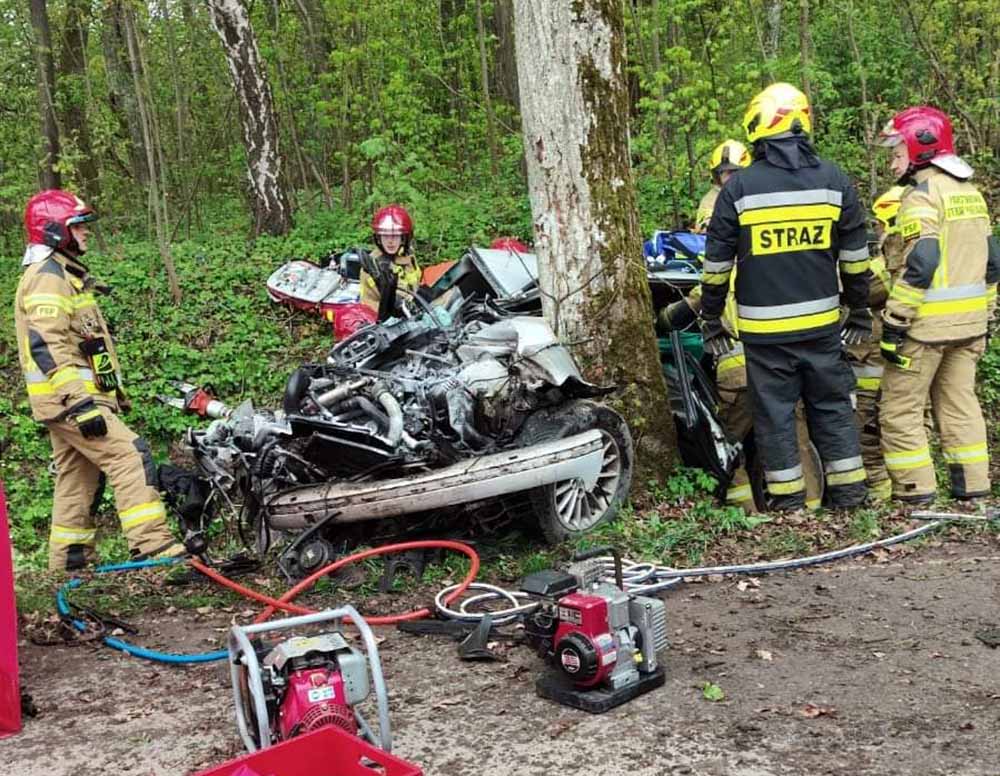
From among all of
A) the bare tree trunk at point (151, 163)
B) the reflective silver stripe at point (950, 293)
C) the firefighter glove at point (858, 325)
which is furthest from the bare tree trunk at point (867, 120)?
the bare tree trunk at point (151, 163)

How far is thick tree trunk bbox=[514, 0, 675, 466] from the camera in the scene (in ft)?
19.4

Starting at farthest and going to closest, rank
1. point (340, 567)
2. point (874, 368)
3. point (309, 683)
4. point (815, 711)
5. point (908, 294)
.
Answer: point (874, 368), point (908, 294), point (340, 567), point (815, 711), point (309, 683)

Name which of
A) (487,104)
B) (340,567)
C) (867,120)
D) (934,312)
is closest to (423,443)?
(340,567)

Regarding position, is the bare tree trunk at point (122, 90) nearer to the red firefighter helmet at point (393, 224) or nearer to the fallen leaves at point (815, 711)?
the red firefighter helmet at point (393, 224)

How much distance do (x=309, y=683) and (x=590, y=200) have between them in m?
3.74

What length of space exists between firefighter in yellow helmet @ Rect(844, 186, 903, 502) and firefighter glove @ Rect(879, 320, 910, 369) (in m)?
0.48

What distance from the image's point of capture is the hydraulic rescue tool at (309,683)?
3020 mm

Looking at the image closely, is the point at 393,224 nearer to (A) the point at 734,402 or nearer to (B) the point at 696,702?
(A) the point at 734,402

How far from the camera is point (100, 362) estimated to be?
20.8ft

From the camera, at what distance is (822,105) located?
13.1 meters

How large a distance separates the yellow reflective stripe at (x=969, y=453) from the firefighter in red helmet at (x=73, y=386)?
15.7 feet

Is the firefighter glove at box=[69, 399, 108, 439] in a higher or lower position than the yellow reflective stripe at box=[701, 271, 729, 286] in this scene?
lower

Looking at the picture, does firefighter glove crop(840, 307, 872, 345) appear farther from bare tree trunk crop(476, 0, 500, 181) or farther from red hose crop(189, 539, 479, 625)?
bare tree trunk crop(476, 0, 500, 181)

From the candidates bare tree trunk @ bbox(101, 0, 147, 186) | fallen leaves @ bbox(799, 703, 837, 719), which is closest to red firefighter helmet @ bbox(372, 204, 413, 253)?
fallen leaves @ bbox(799, 703, 837, 719)
